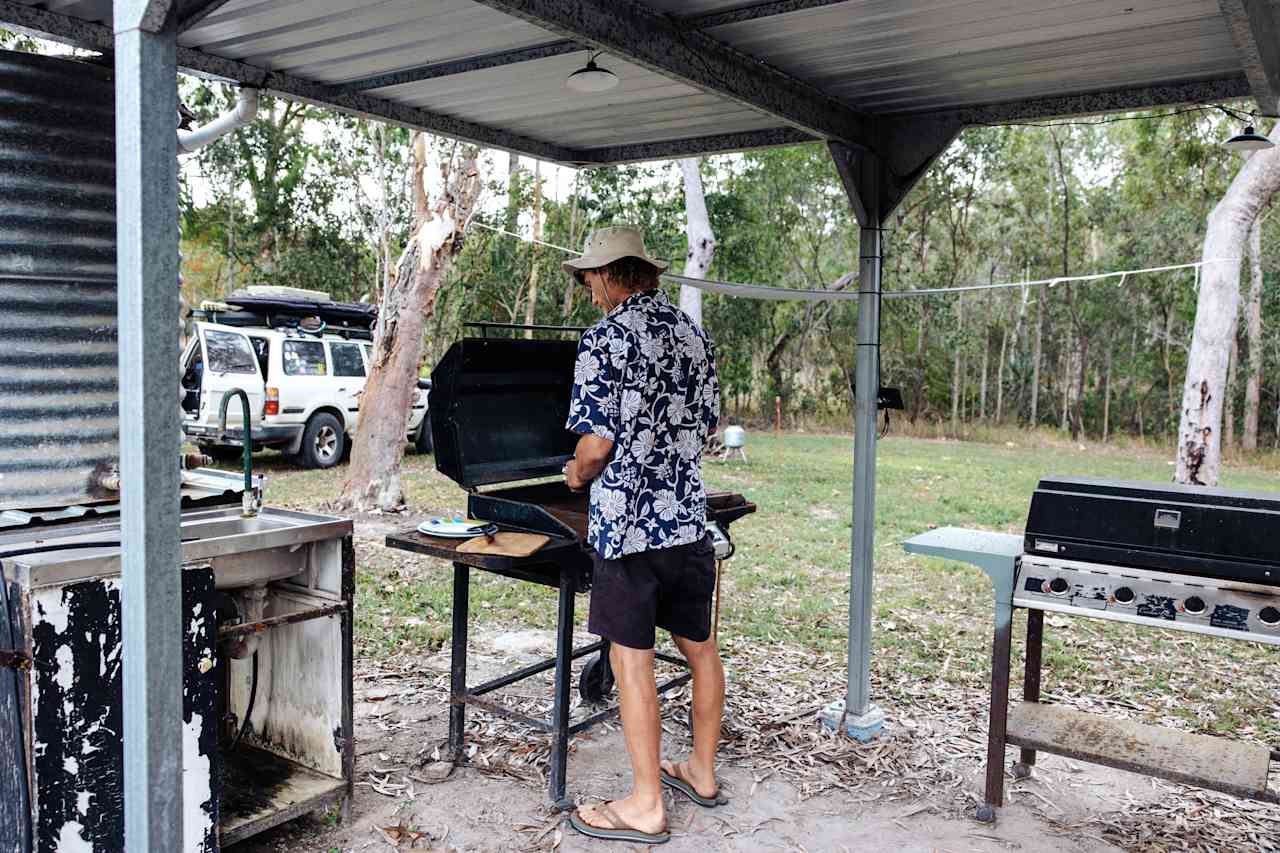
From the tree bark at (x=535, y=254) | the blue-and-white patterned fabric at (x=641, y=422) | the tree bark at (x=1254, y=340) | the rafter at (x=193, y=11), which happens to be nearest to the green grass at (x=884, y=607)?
the blue-and-white patterned fabric at (x=641, y=422)

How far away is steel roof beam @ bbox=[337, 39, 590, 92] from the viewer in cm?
374

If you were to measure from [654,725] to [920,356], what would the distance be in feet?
72.6

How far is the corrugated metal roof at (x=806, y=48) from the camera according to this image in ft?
10.7

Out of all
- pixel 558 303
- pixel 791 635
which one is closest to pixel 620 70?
pixel 791 635

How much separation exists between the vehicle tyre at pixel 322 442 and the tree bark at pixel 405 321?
138 inches

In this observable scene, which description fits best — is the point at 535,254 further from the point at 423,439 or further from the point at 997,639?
the point at 997,639

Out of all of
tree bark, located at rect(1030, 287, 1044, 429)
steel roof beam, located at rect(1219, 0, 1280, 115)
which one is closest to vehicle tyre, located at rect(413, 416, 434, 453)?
steel roof beam, located at rect(1219, 0, 1280, 115)

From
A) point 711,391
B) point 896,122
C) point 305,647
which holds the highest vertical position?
point 896,122

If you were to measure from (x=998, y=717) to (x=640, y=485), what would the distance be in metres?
1.60

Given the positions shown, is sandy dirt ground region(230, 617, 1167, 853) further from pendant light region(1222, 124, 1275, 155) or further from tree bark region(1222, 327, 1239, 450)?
tree bark region(1222, 327, 1239, 450)

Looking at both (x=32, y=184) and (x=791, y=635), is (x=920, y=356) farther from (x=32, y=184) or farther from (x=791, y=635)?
(x=32, y=184)

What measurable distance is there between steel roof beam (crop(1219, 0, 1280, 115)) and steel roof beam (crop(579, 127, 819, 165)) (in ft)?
5.54

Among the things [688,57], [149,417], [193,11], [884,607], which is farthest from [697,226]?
[149,417]

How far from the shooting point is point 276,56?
3943 mm
